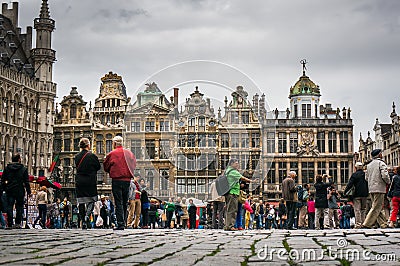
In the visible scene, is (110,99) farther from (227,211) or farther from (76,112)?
(227,211)

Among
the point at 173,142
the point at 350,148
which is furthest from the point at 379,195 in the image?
the point at 350,148

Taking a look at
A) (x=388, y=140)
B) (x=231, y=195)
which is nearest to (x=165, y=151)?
(x=231, y=195)

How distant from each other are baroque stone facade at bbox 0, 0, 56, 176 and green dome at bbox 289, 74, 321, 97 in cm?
2138

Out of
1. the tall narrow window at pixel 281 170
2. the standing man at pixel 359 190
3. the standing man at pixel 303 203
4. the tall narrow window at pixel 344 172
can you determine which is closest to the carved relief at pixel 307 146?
the tall narrow window at pixel 281 170

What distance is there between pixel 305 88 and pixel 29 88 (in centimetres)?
2446

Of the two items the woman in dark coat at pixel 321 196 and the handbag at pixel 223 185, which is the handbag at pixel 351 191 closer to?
the woman in dark coat at pixel 321 196

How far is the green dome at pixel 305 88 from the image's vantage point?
207 feet

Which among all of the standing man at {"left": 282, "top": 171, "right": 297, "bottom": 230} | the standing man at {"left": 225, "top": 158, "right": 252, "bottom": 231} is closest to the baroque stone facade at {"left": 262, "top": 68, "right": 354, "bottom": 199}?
the standing man at {"left": 282, "top": 171, "right": 297, "bottom": 230}

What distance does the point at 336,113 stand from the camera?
6219cm

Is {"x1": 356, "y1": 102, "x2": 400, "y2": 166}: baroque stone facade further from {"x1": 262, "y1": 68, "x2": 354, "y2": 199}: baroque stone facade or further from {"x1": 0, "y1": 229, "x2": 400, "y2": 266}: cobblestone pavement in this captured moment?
{"x1": 0, "y1": 229, "x2": 400, "y2": 266}: cobblestone pavement

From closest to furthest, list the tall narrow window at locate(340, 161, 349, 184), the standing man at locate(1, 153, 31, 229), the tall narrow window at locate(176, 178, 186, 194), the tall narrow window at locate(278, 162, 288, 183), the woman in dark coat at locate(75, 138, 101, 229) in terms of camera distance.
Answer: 1. the woman in dark coat at locate(75, 138, 101, 229)
2. the standing man at locate(1, 153, 31, 229)
3. the tall narrow window at locate(176, 178, 186, 194)
4. the tall narrow window at locate(340, 161, 349, 184)
5. the tall narrow window at locate(278, 162, 288, 183)

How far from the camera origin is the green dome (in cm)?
6312

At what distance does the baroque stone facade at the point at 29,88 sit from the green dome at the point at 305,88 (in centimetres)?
2138

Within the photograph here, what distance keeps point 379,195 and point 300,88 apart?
49.0 metres
